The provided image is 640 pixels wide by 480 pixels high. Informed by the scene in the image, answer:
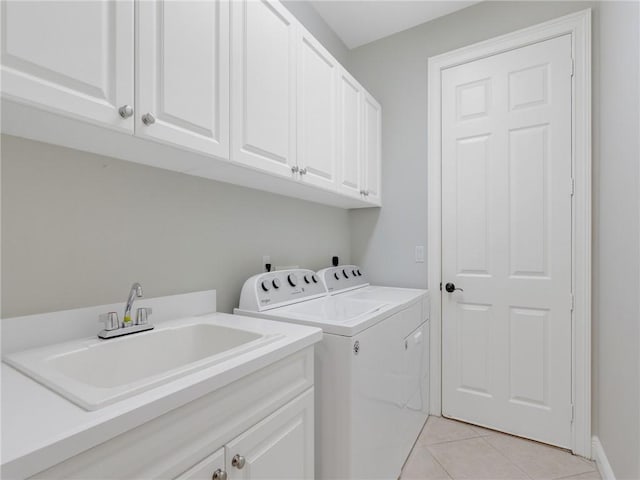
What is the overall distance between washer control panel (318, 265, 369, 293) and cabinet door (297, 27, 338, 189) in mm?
593

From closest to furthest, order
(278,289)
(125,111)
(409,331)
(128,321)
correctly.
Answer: (125,111)
(128,321)
(278,289)
(409,331)

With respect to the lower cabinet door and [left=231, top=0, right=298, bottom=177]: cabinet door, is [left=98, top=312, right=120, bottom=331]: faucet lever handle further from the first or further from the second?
[left=231, top=0, right=298, bottom=177]: cabinet door

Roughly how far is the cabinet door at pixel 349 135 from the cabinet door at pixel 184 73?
89 cm

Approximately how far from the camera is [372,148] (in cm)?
243

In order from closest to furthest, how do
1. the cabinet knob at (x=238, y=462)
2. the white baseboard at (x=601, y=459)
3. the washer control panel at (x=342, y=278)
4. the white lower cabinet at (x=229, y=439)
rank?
the white lower cabinet at (x=229, y=439) → the cabinet knob at (x=238, y=462) → the white baseboard at (x=601, y=459) → the washer control panel at (x=342, y=278)

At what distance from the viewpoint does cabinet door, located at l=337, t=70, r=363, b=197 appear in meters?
1.96

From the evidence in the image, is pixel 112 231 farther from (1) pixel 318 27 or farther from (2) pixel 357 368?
(1) pixel 318 27

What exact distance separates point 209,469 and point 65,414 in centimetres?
35

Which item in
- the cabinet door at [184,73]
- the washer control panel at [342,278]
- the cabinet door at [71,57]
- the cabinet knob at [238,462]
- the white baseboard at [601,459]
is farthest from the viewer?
the washer control panel at [342,278]

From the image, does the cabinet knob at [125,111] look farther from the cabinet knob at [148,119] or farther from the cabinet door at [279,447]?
the cabinet door at [279,447]

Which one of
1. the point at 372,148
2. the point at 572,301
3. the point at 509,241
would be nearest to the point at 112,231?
the point at 372,148

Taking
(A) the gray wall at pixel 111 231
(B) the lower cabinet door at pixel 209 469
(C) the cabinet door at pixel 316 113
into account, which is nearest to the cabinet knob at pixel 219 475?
(B) the lower cabinet door at pixel 209 469

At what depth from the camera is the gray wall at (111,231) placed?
95 cm

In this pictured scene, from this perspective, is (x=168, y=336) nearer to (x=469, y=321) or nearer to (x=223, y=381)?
(x=223, y=381)
